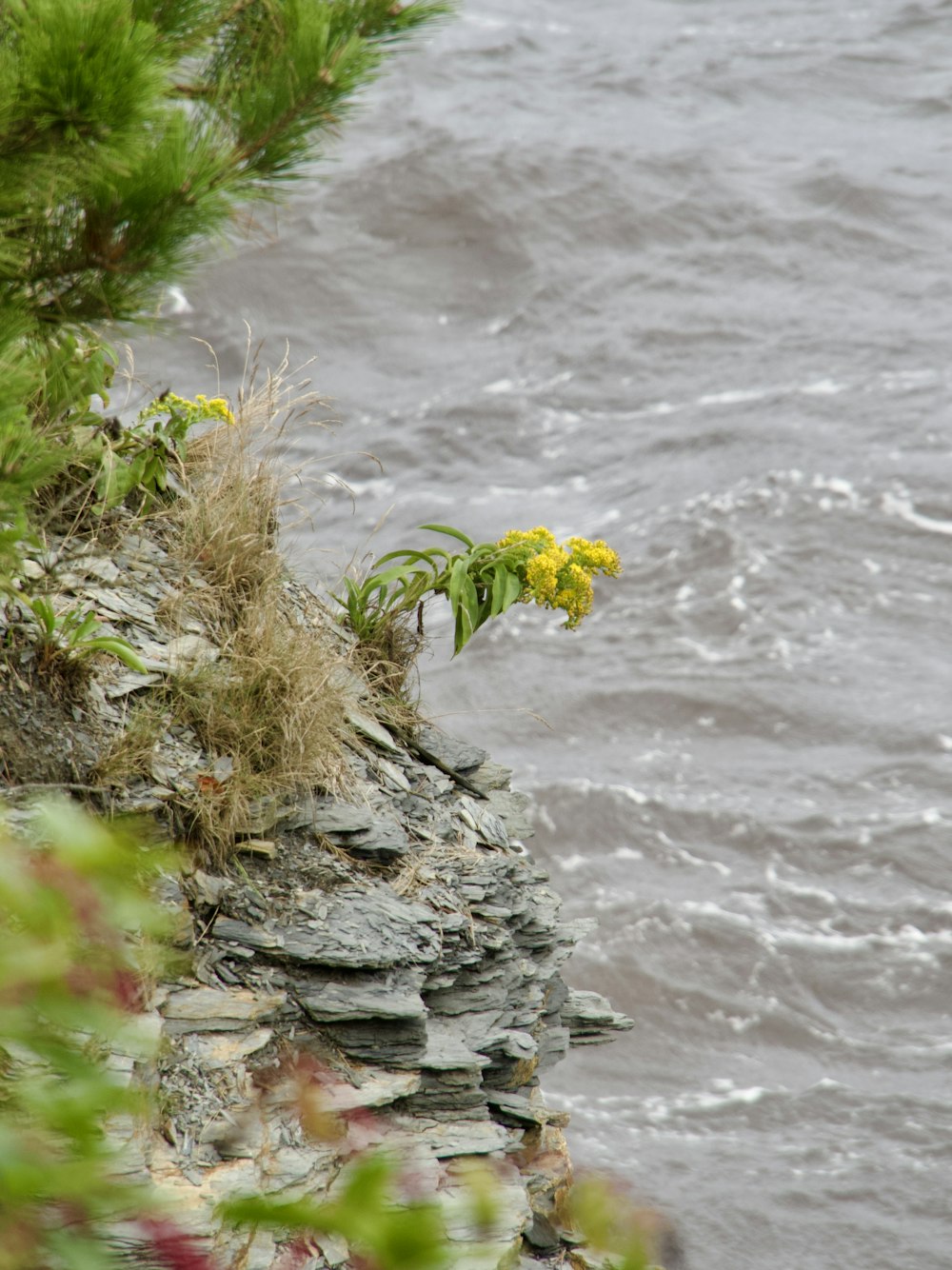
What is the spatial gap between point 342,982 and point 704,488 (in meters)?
9.04

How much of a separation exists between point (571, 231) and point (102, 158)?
1329 cm

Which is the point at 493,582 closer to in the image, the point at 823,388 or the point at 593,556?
the point at 593,556

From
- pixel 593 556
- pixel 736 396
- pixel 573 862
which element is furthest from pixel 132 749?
pixel 736 396

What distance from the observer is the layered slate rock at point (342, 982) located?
290 cm

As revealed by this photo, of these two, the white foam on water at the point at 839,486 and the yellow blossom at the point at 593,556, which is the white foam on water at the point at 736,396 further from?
the yellow blossom at the point at 593,556

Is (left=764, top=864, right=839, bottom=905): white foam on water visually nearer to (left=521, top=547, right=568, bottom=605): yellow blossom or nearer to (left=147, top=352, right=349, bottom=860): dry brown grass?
(left=521, top=547, right=568, bottom=605): yellow blossom

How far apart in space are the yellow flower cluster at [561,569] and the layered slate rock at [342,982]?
23.4 inches

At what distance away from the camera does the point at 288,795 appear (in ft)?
11.3

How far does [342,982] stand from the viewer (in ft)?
10.6

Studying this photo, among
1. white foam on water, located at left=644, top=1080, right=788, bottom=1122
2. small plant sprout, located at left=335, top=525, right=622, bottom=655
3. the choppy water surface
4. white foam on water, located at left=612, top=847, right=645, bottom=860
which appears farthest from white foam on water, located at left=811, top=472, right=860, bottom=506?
small plant sprout, located at left=335, top=525, right=622, bottom=655

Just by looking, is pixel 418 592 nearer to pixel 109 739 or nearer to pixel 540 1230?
pixel 109 739

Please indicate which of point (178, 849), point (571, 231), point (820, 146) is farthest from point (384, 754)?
point (820, 146)

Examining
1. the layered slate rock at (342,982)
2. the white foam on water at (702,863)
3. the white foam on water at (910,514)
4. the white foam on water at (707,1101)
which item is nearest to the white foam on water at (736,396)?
the white foam on water at (910,514)

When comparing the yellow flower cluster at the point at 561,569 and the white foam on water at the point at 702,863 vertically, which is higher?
the yellow flower cluster at the point at 561,569
